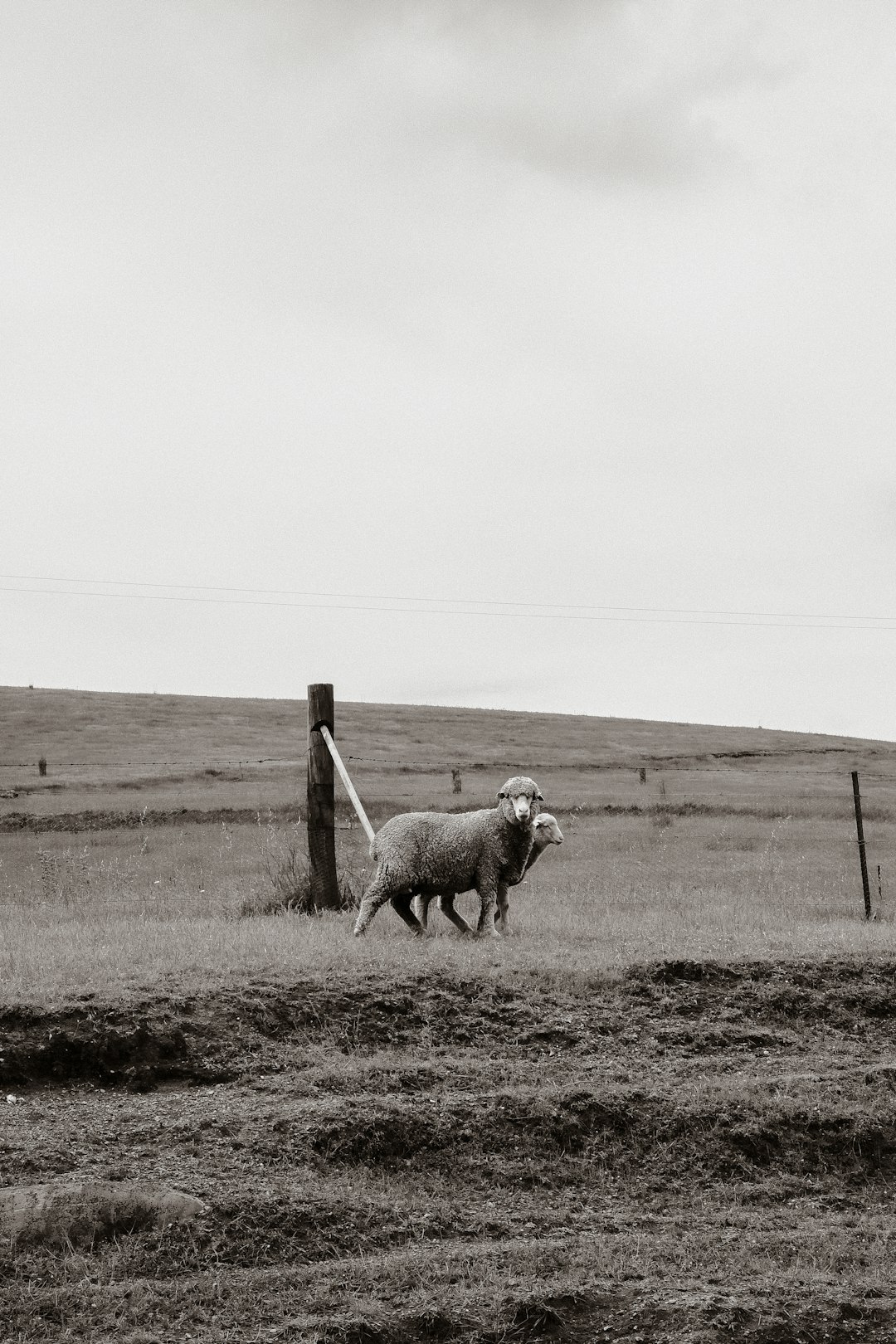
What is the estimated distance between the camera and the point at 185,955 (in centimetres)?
958

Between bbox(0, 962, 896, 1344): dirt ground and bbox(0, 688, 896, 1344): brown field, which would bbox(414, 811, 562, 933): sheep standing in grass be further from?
bbox(0, 962, 896, 1344): dirt ground

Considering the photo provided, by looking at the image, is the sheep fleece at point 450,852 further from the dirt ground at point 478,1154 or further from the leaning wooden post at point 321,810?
the dirt ground at point 478,1154

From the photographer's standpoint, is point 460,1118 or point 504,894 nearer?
point 460,1118

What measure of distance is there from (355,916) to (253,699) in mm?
55694

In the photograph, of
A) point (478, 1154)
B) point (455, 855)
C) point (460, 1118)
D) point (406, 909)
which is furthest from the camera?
point (406, 909)

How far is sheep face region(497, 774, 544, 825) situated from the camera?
11.2 metres

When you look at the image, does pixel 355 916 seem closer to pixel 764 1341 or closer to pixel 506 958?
pixel 506 958

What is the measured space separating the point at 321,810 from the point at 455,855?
2.08m

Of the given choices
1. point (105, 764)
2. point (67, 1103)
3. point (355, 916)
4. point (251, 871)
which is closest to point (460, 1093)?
point (67, 1103)

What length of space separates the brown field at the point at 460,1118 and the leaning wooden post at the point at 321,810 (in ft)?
1.46

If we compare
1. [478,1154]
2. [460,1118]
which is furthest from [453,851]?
[478,1154]

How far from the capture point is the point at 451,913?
11.8m

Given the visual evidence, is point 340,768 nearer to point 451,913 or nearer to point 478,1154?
point 451,913

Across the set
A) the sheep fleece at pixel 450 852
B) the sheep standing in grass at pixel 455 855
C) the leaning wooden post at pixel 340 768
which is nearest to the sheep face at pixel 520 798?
the sheep standing in grass at pixel 455 855
